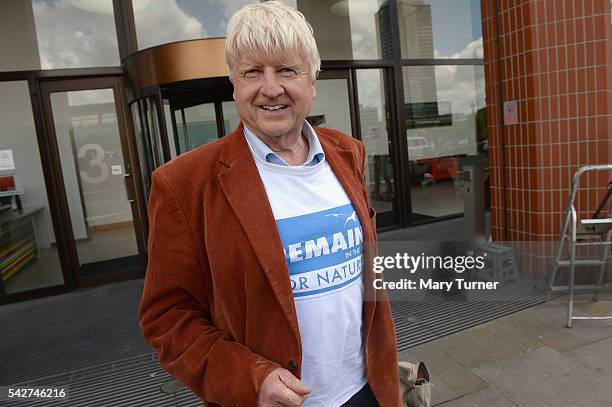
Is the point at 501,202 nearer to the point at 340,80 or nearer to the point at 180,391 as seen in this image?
the point at 340,80

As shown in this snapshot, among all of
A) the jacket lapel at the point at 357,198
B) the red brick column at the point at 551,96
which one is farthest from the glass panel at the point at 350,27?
the jacket lapel at the point at 357,198

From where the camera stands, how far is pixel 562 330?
323 cm

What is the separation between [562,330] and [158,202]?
3336 millimetres

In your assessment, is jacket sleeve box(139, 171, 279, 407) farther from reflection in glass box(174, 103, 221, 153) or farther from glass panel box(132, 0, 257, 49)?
glass panel box(132, 0, 257, 49)

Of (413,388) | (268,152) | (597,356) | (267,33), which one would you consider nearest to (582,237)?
(597,356)

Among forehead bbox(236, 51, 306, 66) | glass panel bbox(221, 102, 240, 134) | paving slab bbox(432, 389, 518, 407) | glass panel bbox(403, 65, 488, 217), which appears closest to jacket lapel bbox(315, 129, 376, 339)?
forehead bbox(236, 51, 306, 66)

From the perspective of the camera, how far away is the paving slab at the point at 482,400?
2.48 metres

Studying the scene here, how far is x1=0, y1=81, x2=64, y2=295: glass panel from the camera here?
4637 millimetres

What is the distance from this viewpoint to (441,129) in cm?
683

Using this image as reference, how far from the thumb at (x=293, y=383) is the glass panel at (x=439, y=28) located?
6.18 metres

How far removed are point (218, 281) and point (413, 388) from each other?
0.96 metres

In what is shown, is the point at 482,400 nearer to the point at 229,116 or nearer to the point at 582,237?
the point at 582,237

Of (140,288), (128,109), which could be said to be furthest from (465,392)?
(128,109)

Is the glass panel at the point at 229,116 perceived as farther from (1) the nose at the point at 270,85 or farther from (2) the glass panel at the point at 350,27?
(1) the nose at the point at 270,85
